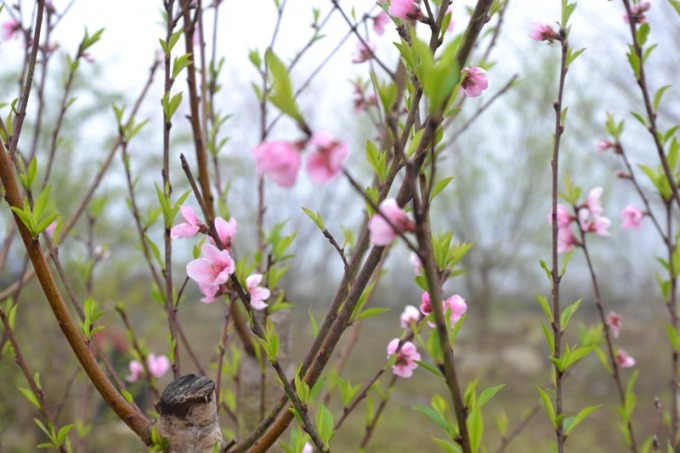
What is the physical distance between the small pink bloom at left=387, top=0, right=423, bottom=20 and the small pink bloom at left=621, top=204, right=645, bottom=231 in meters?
0.78

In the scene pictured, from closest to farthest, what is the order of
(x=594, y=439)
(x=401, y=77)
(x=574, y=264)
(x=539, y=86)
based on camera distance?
1. (x=401, y=77)
2. (x=594, y=439)
3. (x=539, y=86)
4. (x=574, y=264)

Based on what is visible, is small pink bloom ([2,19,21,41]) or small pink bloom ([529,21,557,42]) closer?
small pink bloom ([529,21,557,42])

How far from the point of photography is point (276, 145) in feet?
1.04

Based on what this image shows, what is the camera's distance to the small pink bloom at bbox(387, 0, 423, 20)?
58 cm

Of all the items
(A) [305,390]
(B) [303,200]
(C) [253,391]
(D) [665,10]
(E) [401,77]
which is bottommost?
(B) [303,200]

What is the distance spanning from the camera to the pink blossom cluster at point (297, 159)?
30 centimetres

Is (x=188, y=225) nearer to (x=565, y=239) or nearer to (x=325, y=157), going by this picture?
(x=325, y=157)

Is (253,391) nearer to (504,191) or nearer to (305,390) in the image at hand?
(305,390)

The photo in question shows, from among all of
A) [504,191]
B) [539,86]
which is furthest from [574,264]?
[539,86]

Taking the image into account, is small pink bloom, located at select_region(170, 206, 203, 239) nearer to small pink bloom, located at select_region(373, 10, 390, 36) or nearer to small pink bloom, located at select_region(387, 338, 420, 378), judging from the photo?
small pink bloom, located at select_region(387, 338, 420, 378)

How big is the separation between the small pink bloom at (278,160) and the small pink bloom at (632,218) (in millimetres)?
1013

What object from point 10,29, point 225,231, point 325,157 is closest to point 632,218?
point 225,231

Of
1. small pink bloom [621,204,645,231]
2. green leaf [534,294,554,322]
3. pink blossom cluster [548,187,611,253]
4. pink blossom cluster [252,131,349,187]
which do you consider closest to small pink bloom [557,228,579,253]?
pink blossom cluster [548,187,611,253]

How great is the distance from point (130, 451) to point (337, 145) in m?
3.92
